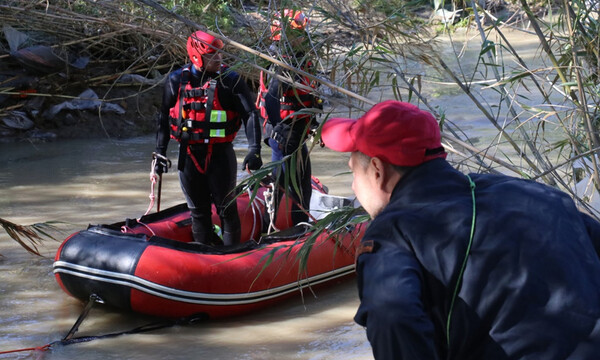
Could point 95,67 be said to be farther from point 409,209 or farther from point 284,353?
point 409,209

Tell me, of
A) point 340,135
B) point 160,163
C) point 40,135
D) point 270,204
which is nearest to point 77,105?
point 40,135

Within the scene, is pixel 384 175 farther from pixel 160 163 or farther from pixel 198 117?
pixel 160 163

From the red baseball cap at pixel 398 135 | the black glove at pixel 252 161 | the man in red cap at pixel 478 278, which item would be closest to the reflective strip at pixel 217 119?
the black glove at pixel 252 161

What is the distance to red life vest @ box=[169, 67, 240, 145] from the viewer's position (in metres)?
4.74

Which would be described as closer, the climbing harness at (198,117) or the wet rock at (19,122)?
the climbing harness at (198,117)

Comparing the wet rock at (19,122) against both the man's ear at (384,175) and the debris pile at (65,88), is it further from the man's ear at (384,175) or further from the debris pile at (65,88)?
Answer: the man's ear at (384,175)

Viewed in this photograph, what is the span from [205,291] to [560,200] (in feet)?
10.1

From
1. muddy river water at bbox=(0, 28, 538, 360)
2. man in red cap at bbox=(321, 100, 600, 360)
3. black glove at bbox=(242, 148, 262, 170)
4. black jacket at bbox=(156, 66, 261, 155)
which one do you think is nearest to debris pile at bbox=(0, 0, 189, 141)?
muddy river water at bbox=(0, 28, 538, 360)

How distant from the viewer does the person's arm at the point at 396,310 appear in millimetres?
1302

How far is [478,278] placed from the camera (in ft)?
4.46

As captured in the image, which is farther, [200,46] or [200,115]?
[200,115]

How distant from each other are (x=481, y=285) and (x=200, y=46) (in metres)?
3.14

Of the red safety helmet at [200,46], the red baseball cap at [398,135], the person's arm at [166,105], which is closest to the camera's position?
the red baseball cap at [398,135]

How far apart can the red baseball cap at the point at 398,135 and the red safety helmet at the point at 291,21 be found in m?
1.76
